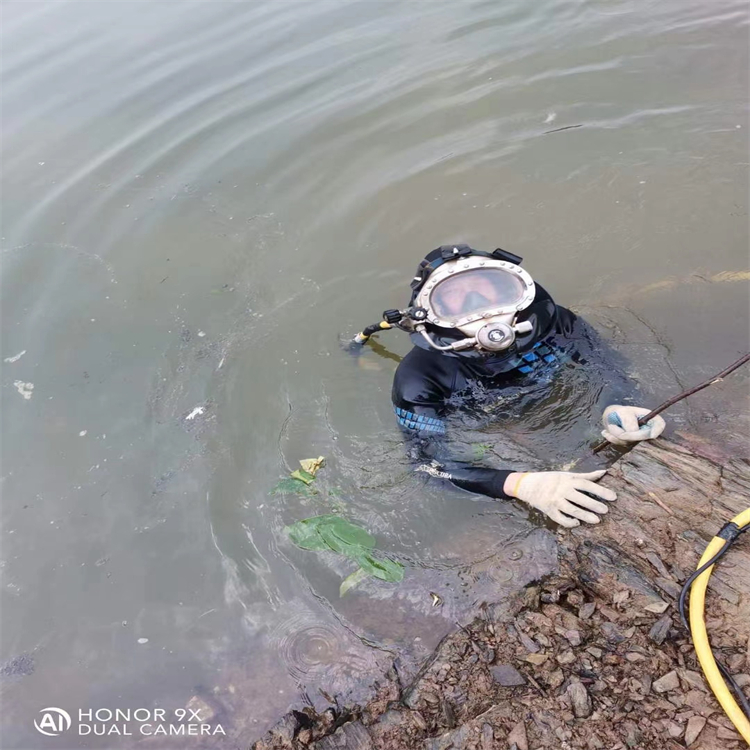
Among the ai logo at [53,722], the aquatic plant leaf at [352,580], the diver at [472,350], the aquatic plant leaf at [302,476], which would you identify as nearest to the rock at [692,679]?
the diver at [472,350]

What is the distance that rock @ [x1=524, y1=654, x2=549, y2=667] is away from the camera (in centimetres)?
276

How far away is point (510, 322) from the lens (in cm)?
357

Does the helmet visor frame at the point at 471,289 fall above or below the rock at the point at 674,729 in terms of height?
above

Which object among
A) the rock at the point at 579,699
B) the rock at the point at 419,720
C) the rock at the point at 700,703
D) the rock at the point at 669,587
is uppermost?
the rock at the point at 669,587

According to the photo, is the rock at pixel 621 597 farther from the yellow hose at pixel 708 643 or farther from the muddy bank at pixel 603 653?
the yellow hose at pixel 708 643

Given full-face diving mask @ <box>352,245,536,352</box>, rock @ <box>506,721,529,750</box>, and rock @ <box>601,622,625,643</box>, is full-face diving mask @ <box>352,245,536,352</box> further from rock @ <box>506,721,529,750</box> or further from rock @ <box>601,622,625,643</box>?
rock @ <box>506,721,529,750</box>

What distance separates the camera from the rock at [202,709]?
10.5 ft

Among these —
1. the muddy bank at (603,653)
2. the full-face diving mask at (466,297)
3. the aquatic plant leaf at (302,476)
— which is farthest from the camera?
the aquatic plant leaf at (302,476)

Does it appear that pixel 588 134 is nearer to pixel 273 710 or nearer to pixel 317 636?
pixel 317 636

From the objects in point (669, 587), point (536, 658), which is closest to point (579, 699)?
point (536, 658)

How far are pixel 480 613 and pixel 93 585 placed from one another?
2.42m

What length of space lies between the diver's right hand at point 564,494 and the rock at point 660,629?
55 centimetres

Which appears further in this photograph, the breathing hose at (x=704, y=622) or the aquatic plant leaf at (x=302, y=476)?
the aquatic plant leaf at (x=302, y=476)

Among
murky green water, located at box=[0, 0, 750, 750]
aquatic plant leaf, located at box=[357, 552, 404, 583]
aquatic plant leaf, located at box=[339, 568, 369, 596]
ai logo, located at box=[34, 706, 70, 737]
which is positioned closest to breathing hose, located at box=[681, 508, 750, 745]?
murky green water, located at box=[0, 0, 750, 750]
